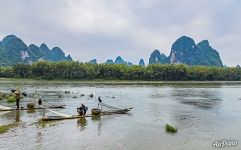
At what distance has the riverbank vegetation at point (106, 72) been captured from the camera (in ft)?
437

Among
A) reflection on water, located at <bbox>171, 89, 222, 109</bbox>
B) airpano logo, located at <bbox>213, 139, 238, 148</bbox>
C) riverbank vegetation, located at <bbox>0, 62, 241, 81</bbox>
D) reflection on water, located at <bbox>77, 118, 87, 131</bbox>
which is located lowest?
airpano logo, located at <bbox>213, 139, 238, 148</bbox>

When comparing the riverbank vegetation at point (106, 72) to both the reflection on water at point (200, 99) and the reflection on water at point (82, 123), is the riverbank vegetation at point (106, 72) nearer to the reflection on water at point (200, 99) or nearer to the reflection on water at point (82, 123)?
the reflection on water at point (200, 99)

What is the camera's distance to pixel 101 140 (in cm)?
2420

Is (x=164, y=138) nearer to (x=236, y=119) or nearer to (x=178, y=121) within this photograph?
(x=178, y=121)

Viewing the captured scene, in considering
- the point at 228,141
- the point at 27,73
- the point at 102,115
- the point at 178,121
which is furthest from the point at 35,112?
the point at 27,73

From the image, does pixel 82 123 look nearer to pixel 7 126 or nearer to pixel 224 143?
pixel 7 126

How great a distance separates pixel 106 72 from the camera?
14112 centimetres

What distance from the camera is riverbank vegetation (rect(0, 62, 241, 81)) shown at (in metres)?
133

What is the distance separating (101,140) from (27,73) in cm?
11393

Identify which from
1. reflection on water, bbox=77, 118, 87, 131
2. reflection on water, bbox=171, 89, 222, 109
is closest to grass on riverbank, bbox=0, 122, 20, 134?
reflection on water, bbox=77, 118, 87, 131

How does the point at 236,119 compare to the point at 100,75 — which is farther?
the point at 100,75

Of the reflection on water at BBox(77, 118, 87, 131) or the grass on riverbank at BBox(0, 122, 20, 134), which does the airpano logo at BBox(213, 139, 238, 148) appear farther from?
the grass on riverbank at BBox(0, 122, 20, 134)

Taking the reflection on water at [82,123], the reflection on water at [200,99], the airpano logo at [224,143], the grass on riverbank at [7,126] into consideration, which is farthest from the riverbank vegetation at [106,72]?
the airpano logo at [224,143]

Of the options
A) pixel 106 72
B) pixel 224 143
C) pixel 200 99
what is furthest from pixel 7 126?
pixel 106 72
